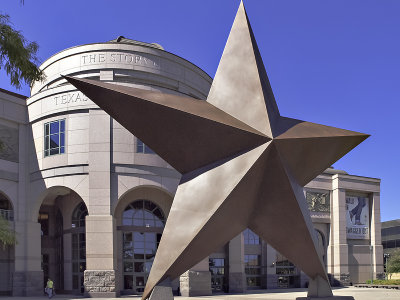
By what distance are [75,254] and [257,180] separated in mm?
23629

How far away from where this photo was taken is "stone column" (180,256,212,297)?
101 ft

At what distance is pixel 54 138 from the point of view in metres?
30.9

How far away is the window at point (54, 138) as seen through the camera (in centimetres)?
3070

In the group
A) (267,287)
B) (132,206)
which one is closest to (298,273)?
(267,287)

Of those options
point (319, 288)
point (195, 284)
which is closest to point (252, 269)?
point (195, 284)

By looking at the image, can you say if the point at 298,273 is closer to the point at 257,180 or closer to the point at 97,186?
the point at 97,186

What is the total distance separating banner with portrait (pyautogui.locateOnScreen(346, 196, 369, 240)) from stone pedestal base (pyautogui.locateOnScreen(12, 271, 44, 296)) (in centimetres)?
3072

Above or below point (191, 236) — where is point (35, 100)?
above

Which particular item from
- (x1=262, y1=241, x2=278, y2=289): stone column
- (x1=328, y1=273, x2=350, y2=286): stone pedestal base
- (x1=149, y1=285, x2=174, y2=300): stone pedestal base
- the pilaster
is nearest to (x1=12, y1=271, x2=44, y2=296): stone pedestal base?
(x1=262, y1=241, x2=278, y2=289): stone column

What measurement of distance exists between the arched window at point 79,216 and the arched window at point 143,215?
3.26 metres

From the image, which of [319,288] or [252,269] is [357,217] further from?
[319,288]

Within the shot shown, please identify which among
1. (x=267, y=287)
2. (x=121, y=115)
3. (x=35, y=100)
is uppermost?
(x=35, y=100)

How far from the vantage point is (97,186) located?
1159 inches

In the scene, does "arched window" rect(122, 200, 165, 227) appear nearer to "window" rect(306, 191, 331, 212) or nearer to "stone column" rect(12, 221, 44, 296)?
"stone column" rect(12, 221, 44, 296)
